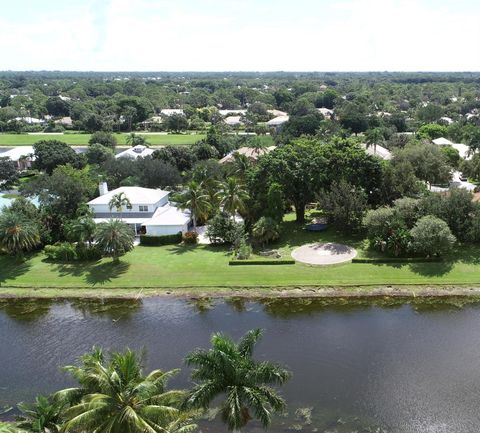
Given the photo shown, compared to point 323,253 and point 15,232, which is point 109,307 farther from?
point 323,253

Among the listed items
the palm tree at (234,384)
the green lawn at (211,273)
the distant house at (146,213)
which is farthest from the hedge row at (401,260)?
the palm tree at (234,384)

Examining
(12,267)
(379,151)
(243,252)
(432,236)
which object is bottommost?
(12,267)

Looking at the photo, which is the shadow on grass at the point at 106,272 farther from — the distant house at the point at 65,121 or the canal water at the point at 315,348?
the distant house at the point at 65,121

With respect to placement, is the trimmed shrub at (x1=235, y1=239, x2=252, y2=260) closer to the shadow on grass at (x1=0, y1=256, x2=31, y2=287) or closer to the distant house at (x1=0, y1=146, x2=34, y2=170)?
the shadow on grass at (x1=0, y1=256, x2=31, y2=287)

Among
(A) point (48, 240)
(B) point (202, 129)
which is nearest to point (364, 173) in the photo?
(A) point (48, 240)

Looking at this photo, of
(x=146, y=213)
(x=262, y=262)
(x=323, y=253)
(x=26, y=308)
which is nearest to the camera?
(x=26, y=308)

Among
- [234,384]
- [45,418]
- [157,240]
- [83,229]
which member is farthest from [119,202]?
[234,384]
